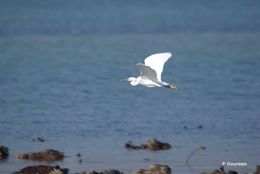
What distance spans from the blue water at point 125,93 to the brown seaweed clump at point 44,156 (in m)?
0.20

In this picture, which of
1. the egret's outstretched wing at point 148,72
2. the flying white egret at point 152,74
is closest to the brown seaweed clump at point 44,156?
the flying white egret at point 152,74

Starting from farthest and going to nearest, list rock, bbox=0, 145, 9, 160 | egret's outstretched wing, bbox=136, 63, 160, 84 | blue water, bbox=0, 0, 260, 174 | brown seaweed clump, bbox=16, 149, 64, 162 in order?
blue water, bbox=0, 0, 260, 174
rock, bbox=0, 145, 9, 160
brown seaweed clump, bbox=16, 149, 64, 162
egret's outstretched wing, bbox=136, 63, 160, 84

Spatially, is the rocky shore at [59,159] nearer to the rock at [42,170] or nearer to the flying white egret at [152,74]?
the rock at [42,170]

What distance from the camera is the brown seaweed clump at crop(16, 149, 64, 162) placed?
1636 cm

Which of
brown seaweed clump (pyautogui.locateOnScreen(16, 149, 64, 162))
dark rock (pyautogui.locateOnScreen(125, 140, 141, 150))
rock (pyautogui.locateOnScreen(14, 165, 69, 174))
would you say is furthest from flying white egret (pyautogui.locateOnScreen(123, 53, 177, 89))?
rock (pyautogui.locateOnScreen(14, 165, 69, 174))

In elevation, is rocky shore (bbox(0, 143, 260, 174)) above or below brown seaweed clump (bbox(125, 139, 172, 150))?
below

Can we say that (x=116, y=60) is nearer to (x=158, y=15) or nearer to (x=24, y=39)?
(x=24, y=39)

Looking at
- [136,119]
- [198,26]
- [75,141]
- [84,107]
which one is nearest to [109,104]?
[84,107]

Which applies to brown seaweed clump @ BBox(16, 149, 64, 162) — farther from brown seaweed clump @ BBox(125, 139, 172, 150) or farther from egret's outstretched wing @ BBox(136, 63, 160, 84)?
egret's outstretched wing @ BBox(136, 63, 160, 84)

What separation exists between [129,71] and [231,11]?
31771 millimetres

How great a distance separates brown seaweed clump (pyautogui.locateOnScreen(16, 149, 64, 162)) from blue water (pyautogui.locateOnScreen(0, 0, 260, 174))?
20 cm

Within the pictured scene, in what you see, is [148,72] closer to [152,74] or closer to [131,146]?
[152,74]

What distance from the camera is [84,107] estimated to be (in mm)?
22500

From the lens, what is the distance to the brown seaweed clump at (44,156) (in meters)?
16.4
